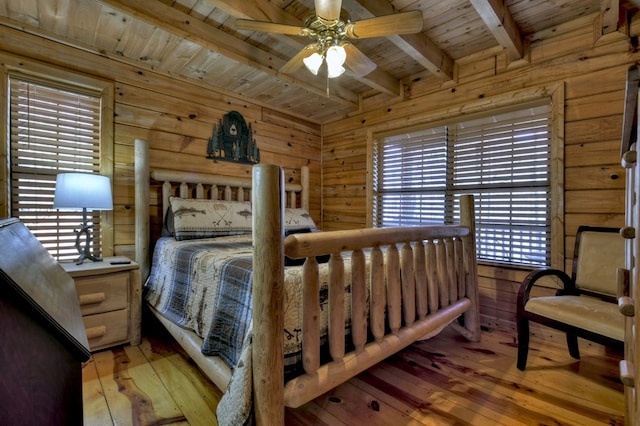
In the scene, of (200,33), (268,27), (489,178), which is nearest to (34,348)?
(268,27)

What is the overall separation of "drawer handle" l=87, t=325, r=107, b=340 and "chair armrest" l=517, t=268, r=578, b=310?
270 cm

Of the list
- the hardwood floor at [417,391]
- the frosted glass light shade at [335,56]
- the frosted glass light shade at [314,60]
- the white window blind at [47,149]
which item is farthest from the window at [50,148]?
the frosted glass light shade at [335,56]

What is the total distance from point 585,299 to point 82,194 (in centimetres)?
327

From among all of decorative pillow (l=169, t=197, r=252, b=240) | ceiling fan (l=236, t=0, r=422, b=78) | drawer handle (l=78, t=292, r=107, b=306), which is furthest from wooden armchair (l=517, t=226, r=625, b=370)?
drawer handle (l=78, t=292, r=107, b=306)

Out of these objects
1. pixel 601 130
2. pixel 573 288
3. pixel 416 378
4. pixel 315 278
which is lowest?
pixel 416 378

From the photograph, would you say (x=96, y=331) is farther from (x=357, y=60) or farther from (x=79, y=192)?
(x=357, y=60)

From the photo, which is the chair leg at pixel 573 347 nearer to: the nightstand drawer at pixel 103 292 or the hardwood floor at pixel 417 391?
the hardwood floor at pixel 417 391

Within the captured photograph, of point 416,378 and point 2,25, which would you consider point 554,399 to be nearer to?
point 416,378

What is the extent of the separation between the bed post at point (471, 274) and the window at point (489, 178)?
1.76ft

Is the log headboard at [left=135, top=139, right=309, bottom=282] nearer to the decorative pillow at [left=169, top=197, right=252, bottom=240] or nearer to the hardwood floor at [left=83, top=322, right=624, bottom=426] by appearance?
the decorative pillow at [left=169, top=197, right=252, bottom=240]

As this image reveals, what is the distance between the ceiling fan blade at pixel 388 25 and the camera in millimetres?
1423

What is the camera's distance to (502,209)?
7.91 feet

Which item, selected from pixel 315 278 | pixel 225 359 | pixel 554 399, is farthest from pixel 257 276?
pixel 554 399

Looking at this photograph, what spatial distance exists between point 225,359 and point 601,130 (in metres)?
2.78
